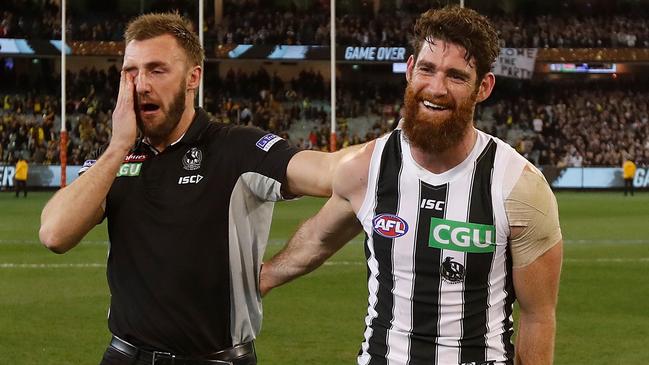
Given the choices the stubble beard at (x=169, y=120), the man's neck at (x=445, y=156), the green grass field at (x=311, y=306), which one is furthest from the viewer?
the green grass field at (x=311, y=306)

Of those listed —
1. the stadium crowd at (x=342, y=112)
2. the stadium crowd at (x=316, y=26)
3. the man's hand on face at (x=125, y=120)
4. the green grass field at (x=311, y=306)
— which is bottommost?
the green grass field at (x=311, y=306)

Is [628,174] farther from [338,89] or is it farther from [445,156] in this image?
[445,156]

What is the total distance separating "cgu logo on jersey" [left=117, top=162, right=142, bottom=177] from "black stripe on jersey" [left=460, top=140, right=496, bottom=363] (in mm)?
1386

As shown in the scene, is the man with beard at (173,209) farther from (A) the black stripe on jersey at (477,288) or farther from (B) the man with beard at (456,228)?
(A) the black stripe on jersey at (477,288)

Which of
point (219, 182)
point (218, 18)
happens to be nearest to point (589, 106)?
point (218, 18)

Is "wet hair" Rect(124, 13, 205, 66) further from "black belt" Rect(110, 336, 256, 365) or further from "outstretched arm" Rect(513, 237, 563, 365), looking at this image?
"outstretched arm" Rect(513, 237, 563, 365)

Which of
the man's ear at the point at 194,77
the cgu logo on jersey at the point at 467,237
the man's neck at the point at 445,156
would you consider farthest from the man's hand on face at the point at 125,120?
the cgu logo on jersey at the point at 467,237

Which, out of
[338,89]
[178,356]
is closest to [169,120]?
[178,356]

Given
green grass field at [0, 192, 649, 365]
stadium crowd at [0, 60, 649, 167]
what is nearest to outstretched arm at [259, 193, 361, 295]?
green grass field at [0, 192, 649, 365]

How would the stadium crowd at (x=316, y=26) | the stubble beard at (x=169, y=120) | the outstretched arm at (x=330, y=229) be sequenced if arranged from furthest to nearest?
the stadium crowd at (x=316, y=26) → the stubble beard at (x=169, y=120) → the outstretched arm at (x=330, y=229)

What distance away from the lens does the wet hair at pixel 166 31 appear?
14.2 ft

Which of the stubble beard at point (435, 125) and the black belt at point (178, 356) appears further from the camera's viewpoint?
the black belt at point (178, 356)

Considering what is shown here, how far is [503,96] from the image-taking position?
52.4 metres

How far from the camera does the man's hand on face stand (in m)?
4.22
